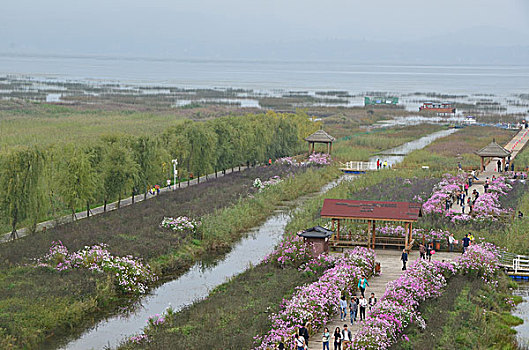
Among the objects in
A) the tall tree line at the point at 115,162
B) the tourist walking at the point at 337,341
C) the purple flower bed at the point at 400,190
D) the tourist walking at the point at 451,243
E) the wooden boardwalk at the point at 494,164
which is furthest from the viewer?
the wooden boardwalk at the point at 494,164

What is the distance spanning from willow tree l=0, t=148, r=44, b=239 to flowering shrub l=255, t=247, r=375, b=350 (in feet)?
54.3

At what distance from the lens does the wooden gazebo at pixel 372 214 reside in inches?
1359

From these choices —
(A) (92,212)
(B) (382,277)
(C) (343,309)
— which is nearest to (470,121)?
(A) (92,212)

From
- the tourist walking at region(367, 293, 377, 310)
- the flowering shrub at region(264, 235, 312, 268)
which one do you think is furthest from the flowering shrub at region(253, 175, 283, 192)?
the tourist walking at region(367, 293, 377, 310)

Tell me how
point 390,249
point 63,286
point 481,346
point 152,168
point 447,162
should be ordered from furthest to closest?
1. point 447,162
2. point 152,168
3. point 390,249
4. point 63,286
5. point 481,346

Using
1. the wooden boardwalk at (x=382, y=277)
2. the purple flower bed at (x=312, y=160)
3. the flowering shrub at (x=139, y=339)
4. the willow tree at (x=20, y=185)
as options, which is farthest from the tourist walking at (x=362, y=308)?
the purple flower bed at (x=312, y=160)

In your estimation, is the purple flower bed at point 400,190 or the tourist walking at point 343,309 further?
the purple flower bed at point 400,190

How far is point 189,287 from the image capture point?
33.5 metres

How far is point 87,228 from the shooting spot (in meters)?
39.3

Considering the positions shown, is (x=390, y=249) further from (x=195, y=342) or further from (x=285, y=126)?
(x=285, y=126)

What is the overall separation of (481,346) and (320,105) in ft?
429

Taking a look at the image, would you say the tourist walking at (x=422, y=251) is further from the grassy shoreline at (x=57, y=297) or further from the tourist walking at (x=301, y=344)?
the tourist walking at (x=301, y=344)

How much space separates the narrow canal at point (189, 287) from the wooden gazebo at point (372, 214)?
4.96 metres

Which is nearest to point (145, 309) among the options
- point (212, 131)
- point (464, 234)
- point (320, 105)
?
point (464, 234)
